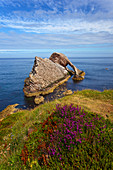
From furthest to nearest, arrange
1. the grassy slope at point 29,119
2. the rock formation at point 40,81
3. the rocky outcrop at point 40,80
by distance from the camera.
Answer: the rocky outcrop at point 40,80, the rock formation at point 40,81, the grassy slope at point 29,119

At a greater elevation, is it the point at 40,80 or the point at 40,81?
the point at 40,80

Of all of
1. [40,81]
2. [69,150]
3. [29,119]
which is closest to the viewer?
[69,150]

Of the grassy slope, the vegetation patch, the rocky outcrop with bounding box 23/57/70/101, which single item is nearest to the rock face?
the rocky outcrop with bounding box 23/57/70/101

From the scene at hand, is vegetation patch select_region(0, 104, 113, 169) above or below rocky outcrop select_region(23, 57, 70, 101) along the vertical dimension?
above

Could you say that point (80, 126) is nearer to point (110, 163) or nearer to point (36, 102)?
point (110, 163)

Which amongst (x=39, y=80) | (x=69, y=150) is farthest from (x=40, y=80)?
(x=69, y=150)

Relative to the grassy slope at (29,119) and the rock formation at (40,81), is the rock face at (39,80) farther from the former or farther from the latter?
the grassy slope at (29,119)

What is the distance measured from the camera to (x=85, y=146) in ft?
12.9

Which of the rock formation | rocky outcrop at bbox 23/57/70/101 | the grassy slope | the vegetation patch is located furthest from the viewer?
rocky outcrop at bbox 23/57/70/101

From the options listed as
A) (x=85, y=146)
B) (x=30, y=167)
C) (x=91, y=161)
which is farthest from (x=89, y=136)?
(x=30, y=167)

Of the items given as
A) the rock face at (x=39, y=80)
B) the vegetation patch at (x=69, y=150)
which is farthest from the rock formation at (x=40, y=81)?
the vegetation patch at (x=69, y=150)

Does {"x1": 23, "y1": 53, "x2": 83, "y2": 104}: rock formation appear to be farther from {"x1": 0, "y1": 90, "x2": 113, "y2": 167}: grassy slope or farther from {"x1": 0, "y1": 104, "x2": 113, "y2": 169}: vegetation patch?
{"x1": 0, "y1": 104, "x2": 113, "y2": 169}: vegetation patch

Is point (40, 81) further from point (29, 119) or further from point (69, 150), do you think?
point (69, 150)

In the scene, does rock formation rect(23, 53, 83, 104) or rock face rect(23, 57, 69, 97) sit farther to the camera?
rock face rect(23, 57, 69, 97)
